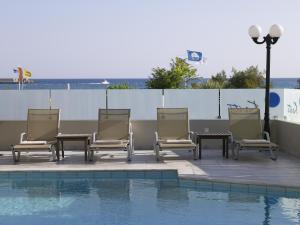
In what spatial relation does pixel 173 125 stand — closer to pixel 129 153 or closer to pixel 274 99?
pixel 129 153

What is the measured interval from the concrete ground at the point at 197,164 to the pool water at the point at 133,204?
0.37m

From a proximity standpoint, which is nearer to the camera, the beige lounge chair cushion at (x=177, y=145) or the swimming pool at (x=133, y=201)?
the swimming pool at (x=133, y=201)

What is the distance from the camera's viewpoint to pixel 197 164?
905 cm

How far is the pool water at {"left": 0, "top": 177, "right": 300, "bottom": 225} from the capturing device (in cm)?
616

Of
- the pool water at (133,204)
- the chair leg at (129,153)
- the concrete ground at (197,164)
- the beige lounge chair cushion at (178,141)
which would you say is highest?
the beige lounge chair cushion at (178,141)

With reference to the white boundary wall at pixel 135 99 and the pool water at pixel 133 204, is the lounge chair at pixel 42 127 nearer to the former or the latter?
the pool water at pixel 133 204

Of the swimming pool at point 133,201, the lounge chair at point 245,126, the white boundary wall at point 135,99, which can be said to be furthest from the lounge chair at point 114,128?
the white boundary wall at point 135,99

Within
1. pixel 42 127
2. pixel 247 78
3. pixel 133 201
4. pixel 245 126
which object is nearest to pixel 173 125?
pixel 245 126

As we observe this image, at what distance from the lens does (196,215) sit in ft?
20.8

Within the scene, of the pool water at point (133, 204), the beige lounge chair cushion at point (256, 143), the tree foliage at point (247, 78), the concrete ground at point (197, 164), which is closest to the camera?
the pool water at point (133, 204)

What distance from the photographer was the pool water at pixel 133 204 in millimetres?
6164

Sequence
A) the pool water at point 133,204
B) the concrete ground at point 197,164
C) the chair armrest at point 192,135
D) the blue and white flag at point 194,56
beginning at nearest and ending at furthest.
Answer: the pool water at point 133,204 → the concrete ground at point 197,164 → the chair armrest at point 192,135 → the blue and white flag at point 194,56

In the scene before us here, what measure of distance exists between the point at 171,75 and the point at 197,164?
19.7m

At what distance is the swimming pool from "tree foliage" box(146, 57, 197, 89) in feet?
66.0
